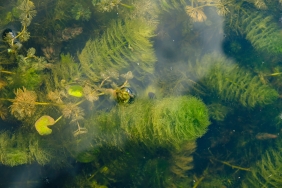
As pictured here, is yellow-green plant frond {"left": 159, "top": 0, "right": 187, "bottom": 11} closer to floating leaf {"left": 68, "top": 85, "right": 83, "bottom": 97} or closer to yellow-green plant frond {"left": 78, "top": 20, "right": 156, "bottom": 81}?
yellow-green plant frond {"left": 78, "top": 20, "right": 156, "bottom": 81}

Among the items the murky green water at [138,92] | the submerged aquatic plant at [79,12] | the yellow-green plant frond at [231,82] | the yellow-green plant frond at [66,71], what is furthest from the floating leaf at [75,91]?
the yellow-green plant frond at [231,82]

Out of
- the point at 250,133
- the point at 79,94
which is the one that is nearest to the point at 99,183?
the point at 79,94

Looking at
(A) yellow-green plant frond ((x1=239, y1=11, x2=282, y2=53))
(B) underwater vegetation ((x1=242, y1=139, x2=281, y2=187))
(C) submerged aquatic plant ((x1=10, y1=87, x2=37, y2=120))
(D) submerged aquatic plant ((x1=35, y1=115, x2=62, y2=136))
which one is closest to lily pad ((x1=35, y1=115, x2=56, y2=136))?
(D) submerged aquatic plant ((x1=35, y1=115, x2=62, y2=136))

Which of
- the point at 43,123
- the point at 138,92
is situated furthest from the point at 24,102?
the point at 138,92

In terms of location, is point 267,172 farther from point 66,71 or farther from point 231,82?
point 66,71

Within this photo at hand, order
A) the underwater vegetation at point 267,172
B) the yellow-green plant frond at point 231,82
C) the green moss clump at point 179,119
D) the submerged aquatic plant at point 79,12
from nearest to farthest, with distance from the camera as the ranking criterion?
the green moss clump at point 179,119
the underwater vegetation at point 267,172
the yellow-green plant frond at point 231,82
the submerged aquatic plant at point 79,12

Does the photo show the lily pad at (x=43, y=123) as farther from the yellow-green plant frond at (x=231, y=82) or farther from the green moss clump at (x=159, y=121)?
the yellow-green plant frond at (x=231, y=82)
